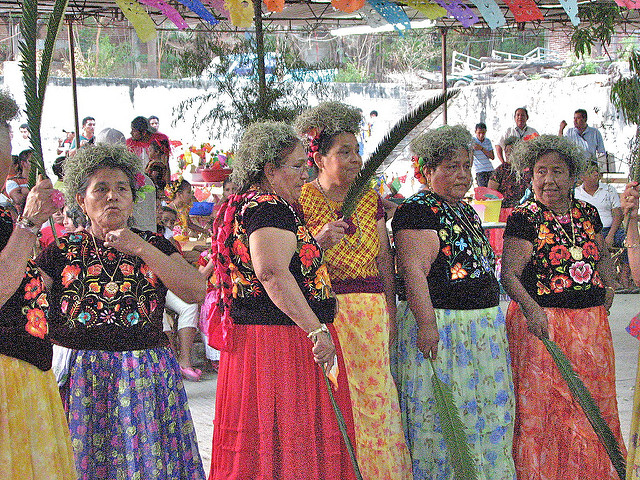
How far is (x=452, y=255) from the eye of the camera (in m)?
3.11

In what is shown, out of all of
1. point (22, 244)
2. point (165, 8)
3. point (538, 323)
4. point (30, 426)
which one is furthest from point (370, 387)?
point (165, 8)

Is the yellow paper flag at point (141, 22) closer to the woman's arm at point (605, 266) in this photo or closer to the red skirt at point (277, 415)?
the red skirt at point (277, 415)

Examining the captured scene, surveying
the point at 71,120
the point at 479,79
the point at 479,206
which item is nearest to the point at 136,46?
the point at 71,120

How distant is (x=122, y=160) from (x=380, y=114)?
1693 centimetres

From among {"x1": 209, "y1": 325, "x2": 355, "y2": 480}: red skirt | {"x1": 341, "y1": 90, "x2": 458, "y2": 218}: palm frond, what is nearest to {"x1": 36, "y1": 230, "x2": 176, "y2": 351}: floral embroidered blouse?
{"x1": 209, "y1": 325, "x2": 355, "y2": 480}: red skirt

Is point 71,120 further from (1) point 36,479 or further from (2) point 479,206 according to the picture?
(1) point 36,479

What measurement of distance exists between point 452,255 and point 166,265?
120 centimetres

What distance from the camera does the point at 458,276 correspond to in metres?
3.11

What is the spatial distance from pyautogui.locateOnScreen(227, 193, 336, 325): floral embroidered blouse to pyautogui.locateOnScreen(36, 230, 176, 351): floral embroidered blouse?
31 centimetres

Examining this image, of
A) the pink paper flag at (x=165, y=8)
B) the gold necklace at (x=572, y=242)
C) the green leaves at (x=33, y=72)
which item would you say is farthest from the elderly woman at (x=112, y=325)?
the pink paper flag at (x=165, y=8)

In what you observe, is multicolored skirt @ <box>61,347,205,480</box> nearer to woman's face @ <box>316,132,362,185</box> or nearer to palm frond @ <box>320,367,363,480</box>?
palm frond @ <box>320,367,363,480</box>

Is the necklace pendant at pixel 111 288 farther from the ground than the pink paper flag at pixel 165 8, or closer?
closer

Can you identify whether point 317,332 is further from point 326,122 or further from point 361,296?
point 326,122

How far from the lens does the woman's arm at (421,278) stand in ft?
10.0
